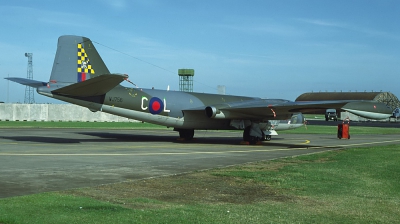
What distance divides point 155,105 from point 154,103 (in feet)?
Answer: 0.43

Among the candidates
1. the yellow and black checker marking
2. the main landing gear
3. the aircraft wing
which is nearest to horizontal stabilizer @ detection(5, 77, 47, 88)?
the yellow and black checker marking

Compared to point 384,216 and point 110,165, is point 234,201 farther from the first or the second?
point 110,165

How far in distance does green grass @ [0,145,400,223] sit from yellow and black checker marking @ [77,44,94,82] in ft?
43.8

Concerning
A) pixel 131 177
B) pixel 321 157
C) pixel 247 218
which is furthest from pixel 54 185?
pixel 321 157

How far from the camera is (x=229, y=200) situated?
10039 millimetres

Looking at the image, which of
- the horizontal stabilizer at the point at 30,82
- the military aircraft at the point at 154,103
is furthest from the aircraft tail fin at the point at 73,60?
the horizontal stabilizer at the point at 30,82

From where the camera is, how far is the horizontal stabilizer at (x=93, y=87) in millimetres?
23033

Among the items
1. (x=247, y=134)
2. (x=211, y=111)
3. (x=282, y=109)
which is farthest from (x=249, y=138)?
(x=211, y=111)

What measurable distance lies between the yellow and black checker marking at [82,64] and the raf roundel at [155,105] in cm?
396

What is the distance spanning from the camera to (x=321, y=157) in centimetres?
2069

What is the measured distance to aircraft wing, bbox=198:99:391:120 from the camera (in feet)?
82.7

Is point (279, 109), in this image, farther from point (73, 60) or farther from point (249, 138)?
point (73, 60)

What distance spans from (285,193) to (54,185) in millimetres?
5467

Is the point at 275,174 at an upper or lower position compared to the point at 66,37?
lower
